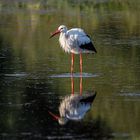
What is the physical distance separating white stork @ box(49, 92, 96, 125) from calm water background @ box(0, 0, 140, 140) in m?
0.13

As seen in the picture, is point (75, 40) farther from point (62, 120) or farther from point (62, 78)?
point (62, 120)

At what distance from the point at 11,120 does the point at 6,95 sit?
2.16 metres

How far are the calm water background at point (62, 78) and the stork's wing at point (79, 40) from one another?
0.58 meters

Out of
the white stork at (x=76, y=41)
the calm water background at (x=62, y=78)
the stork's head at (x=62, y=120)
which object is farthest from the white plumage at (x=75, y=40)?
the stork's head at (x=62, y=120)

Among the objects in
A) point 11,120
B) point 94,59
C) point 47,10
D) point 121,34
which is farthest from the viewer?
point 47,10

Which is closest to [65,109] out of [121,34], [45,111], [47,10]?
[45,111]

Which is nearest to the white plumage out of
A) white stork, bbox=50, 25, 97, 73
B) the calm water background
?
white stork, bbox=50, 25, 97, 73

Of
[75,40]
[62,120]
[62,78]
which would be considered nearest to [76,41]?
[75,40]

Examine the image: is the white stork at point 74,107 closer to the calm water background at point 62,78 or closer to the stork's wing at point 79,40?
the calm water background at point 62,78

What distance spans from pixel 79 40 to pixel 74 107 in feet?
13.8

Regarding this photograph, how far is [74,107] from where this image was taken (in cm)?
1190

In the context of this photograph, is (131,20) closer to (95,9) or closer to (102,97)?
(95,9)

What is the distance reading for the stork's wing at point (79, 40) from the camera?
52.2ft

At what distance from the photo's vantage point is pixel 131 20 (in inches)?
1135
